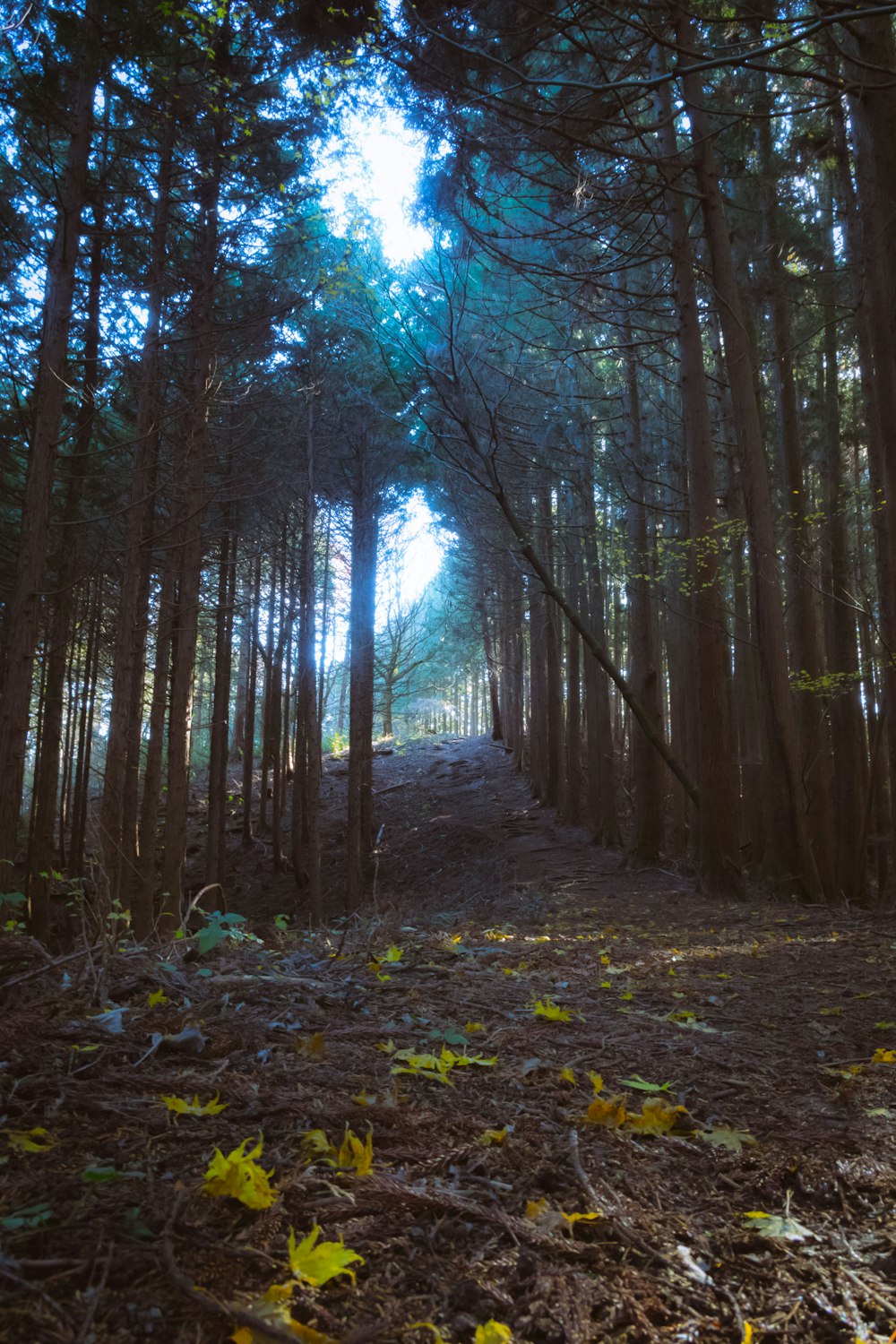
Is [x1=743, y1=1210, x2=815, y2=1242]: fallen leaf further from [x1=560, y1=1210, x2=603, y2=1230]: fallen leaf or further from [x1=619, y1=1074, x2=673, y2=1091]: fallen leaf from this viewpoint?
[x1=619, y1=1074, x2=673, y2=1091]: fallen leaf

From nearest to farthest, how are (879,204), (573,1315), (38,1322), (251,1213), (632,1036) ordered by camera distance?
(38,1322) < (573,1315) < (251,1213) < (632,1036) < (879,204)

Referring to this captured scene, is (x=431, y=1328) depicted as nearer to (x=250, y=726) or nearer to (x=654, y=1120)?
(x=654, y=1120)

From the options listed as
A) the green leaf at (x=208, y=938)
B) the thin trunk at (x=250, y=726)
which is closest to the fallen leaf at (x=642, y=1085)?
the green leaf at (x=208, y=938)

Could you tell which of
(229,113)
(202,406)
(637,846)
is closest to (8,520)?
(202,406)

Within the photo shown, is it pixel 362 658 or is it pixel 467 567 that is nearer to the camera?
pixel 362 658

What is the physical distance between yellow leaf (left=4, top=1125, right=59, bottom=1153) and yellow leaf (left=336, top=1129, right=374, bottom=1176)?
0.65 m

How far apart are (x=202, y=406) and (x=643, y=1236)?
9890mm

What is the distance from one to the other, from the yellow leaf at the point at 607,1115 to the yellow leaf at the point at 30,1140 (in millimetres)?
1389

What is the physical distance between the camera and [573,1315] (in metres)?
1.32

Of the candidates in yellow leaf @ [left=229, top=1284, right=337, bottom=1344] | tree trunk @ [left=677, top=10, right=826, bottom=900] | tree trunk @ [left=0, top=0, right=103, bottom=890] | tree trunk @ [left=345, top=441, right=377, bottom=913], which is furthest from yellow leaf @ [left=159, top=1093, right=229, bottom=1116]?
tree trunk @ [left=345, top=441, right=377, bottom=913]

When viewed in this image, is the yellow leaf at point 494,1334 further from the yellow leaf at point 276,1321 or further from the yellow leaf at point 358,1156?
the yellow leaf at point 358,1156

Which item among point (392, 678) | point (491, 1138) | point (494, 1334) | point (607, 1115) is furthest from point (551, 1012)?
point (392, 678)

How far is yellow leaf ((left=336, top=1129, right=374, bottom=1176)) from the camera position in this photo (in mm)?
1711

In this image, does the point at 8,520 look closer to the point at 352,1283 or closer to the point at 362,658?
the point at 362,658
